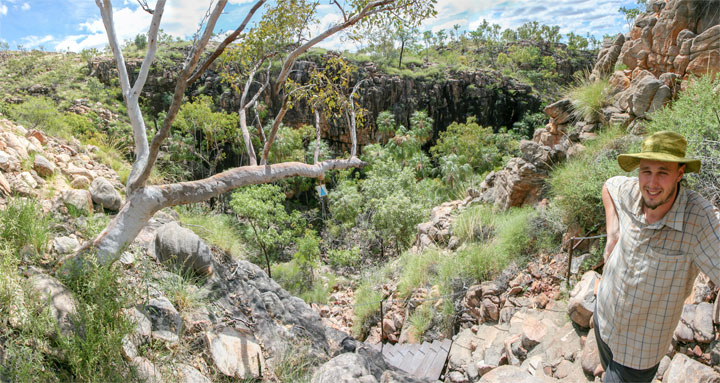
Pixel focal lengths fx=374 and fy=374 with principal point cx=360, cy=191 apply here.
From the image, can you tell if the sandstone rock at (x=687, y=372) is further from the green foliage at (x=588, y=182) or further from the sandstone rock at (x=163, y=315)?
the sandstone rock at (x=163, y=315)

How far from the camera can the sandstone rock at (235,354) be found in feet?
10.2

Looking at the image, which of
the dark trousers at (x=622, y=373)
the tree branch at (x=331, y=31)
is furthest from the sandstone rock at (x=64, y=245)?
the dark trousers at (x=622, y=373)

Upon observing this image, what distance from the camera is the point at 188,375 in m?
2.71

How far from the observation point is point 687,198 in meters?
Answer: 1.52

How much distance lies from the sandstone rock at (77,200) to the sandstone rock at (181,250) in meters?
0.93

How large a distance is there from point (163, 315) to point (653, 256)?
3301 mm

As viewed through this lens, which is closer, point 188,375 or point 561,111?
point 188,375

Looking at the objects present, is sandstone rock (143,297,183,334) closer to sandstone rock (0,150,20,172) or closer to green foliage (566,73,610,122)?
sandstone rock (0,150,20,172)

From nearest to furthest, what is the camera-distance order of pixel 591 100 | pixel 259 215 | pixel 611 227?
pixel 611 227, pixel 591 100, pixel 259 215

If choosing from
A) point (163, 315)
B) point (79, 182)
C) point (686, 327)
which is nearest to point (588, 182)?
point (686, 327)

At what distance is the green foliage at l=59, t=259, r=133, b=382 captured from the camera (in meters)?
2.23

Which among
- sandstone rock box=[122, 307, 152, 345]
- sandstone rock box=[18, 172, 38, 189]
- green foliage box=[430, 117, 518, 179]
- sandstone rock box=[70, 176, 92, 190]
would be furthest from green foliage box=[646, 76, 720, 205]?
green foliage box=[430, 117, 518, 179]

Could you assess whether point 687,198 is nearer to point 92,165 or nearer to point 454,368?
point 454,368

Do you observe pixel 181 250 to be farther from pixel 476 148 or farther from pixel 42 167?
pixel 476 148
